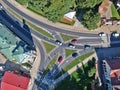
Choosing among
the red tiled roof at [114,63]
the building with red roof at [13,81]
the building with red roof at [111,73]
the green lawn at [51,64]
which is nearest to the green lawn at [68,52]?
the green lawn at [51,64]

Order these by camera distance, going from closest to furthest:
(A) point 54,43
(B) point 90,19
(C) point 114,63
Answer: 1. (C) point 114,63
2. (B) point 90,19
3. (A) point 54,43

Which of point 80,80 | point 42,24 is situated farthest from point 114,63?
point 42,24

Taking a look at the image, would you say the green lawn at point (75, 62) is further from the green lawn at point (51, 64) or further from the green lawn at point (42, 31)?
the green lawn at point (42, 31)

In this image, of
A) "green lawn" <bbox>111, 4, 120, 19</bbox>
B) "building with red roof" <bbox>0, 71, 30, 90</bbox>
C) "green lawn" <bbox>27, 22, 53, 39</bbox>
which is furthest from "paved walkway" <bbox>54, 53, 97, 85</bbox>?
"green lawn" <bbox>111, 4, 120, 19</bbox>

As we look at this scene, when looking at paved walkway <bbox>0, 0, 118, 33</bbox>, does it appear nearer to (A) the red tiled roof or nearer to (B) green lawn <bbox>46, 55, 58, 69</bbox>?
(B) green lawn <bbox>46, 55, 58, 69</bbox>

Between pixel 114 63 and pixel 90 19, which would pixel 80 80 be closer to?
pixel 114 63

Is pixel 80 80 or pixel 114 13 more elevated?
pixel 114 13

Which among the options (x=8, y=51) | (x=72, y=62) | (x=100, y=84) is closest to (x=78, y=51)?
(x=72, y=62)

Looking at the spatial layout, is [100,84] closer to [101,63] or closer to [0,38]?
[101,63]
